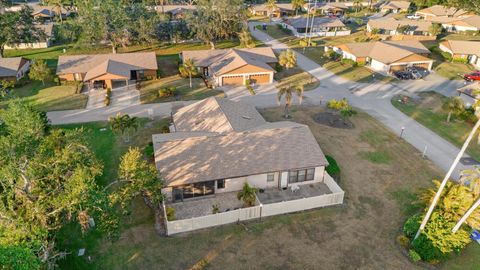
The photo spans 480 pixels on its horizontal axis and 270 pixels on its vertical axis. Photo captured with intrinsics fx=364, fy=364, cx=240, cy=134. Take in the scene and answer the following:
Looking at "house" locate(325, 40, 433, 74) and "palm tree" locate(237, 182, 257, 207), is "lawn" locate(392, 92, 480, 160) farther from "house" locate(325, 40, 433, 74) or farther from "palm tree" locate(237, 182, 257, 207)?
"palm tree" locate(237, 182, 257, 207)

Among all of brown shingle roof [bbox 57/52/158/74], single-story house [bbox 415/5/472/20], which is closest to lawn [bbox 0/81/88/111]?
brown shingle roof [bbox 57/52/158/74]

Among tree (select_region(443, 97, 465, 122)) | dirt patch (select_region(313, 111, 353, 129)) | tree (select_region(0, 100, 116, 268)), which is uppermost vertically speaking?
tree (select_region(0, 100, 116, 268))

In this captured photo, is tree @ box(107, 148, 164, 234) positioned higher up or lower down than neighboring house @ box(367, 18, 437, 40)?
higher up

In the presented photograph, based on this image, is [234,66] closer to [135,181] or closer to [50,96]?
[50,96]

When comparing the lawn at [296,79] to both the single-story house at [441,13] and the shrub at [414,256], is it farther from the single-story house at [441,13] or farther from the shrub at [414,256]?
the single-story house at [441,13]

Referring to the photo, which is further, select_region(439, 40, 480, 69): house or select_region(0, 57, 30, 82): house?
select_region(439, 40, 480, 69): house

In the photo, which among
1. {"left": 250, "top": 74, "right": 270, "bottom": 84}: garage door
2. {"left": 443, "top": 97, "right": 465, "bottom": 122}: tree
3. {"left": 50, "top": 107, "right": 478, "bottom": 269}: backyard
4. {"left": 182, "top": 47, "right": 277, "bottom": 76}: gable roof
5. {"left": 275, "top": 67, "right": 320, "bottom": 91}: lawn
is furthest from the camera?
{"left": 250, "top": 74, "right": 270, "bottom": 84}: garage door

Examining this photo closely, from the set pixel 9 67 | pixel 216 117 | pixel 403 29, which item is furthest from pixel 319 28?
pixel 9 67

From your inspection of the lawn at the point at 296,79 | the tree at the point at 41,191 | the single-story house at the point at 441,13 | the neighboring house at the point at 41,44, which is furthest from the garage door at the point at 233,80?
the single-story house at the point at 441,13
